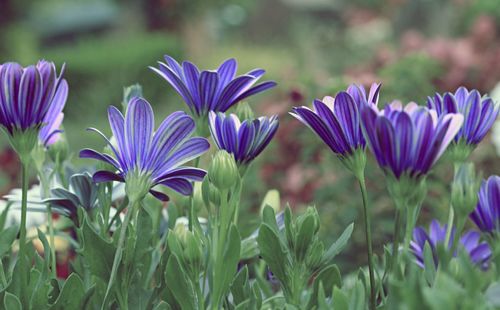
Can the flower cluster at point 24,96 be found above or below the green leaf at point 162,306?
above

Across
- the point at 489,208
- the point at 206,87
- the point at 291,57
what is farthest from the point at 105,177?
the point at 291,57

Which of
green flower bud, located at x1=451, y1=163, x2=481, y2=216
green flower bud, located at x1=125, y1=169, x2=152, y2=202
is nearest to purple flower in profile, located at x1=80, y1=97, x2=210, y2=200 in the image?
green flower bud, located at x1=125, y1=169, x2=152, y2=202

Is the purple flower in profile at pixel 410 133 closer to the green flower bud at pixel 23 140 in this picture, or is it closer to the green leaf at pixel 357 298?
the green leaf at pixel 357 298

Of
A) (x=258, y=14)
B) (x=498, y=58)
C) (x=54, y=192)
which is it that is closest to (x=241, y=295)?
(x=54, y=192)

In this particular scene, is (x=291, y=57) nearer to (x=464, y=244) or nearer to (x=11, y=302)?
(x=464, y=244)

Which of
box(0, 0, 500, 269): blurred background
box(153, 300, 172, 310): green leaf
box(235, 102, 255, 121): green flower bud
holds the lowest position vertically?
box(153, 300, 172, 310): green leaf

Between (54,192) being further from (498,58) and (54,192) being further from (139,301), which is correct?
(498,58)

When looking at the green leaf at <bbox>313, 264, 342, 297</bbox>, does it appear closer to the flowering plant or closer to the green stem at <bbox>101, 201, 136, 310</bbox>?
the flowering plant

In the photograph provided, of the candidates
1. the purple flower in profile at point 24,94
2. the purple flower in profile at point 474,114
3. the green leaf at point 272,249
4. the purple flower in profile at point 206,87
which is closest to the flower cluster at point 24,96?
the purple flower in profile at point 24,94
